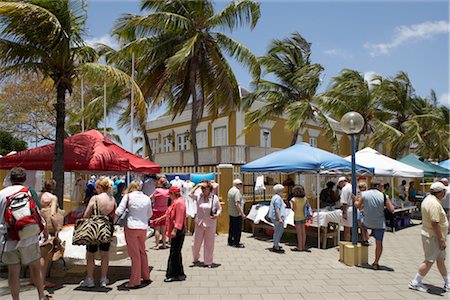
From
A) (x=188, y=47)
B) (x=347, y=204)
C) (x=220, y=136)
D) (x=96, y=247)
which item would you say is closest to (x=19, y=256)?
(x=96, y=247)

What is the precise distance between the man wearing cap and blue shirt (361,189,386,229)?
4.09ft

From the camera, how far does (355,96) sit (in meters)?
21.5

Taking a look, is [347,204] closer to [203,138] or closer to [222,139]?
[222,139]

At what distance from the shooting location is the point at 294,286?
6.23 metres

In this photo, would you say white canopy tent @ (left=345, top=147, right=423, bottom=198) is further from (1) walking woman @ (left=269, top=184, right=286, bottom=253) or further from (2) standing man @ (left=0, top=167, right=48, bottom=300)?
(2) standing man @ (left=0, top=167, right=48, bottom=300)

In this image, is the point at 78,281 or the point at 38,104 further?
the point at 38,104

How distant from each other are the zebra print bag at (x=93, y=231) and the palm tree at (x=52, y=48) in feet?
9.44

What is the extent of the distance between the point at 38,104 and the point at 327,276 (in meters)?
25.0

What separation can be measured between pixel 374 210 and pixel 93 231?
5.23 metres

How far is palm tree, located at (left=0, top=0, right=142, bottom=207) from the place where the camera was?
7191 millimetres

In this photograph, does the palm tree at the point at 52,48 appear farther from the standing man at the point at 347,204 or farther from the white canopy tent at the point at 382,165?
the white canopy tent at the point at 382,165

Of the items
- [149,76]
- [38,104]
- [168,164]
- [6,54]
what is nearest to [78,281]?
[6,54]

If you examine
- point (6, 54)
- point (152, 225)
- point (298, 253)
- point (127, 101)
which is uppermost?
point (127, 101)

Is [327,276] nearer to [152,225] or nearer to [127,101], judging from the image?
[152,225]
